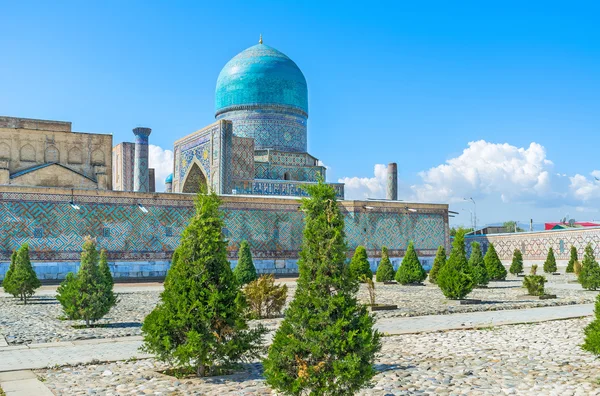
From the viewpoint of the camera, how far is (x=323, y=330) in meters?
4.22

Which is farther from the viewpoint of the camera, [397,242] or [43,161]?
[397,242]

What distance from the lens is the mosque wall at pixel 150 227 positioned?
60.8 feet

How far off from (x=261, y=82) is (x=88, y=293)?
75.0ft

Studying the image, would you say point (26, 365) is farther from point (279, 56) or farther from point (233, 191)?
point (279, 56)

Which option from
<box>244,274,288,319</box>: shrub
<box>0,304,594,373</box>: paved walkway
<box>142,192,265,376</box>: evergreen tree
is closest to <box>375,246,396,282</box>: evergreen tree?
<box>0,304,594,373</box>: paved walkway

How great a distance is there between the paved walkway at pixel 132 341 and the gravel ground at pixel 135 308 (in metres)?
0.47

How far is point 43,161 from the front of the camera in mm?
23141

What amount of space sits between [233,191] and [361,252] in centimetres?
1094

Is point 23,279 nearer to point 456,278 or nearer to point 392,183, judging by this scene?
point 456,278

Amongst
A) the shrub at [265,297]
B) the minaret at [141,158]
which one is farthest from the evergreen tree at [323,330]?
the minaret at [141,158]

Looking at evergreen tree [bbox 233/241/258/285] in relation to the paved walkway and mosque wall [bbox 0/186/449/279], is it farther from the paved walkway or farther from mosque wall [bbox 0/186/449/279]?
the paved walkway

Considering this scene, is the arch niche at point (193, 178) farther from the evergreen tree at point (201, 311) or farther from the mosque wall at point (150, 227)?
the evergreen tree at point (201, 311)

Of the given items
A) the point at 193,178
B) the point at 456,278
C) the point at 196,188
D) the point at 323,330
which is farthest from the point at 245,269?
the point at 196,188

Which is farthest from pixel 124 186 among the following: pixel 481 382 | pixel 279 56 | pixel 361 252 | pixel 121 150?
pixel 481 382
